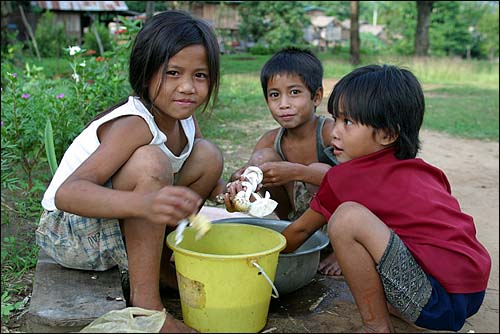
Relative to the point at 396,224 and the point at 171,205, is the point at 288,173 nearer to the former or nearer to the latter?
the point at 396,224

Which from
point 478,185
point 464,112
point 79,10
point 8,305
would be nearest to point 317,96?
point 8,305

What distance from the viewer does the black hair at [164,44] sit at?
6.39 feet

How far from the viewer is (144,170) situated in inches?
67.5

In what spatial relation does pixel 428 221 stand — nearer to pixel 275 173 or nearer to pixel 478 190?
pixel 275 173

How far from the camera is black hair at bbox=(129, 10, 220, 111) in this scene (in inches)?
76.7

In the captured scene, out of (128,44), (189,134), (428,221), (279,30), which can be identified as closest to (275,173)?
(189,134)

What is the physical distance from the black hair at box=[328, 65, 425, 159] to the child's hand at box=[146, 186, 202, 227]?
67 centimetres

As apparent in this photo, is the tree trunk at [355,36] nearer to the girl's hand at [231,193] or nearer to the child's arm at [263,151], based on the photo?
the child's arm at [263,151]

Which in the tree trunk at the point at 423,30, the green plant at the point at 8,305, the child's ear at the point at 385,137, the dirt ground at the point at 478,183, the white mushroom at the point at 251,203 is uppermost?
the child's ear at the point at 385,137

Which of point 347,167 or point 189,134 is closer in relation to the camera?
point 347,167

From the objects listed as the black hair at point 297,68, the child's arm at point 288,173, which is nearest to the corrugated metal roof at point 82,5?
the black hair at point 297,68

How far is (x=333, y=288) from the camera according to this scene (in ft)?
7.36

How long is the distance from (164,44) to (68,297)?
2.76 ft

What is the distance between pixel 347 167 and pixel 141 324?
77 centimetres
